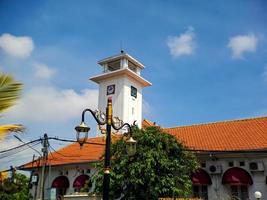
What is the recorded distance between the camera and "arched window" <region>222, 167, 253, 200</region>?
63.1ft

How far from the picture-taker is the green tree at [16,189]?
2392cm

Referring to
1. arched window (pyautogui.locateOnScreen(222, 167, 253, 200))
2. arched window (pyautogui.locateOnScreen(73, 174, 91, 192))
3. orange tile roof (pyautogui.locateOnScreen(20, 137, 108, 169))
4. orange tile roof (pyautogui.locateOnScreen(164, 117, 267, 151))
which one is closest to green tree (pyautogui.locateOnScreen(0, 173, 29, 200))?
orange tile roof (pyautogui.locateOnScreen(20, 137, 108, 169))

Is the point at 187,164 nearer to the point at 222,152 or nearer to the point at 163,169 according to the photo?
the point at 163,169

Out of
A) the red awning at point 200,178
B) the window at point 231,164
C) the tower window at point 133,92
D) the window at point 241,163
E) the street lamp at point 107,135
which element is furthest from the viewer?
the tower window at point 133,92

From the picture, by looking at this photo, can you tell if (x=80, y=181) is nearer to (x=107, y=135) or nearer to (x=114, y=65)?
(x=107, y=135)

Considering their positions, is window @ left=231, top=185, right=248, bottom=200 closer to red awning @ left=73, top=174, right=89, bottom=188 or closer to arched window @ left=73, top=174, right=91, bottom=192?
arched window @ left=73, top=174, right=91, bottom=192

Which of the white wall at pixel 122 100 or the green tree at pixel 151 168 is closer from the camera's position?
the green tree at pixel 151 168

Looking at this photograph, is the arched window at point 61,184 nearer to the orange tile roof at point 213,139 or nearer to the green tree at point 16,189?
the orange tile roof at point 213,139

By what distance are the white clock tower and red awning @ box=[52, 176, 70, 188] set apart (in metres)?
11.6

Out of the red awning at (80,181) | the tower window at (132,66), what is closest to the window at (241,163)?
the red awning at (80,181)

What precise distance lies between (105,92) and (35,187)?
46.9 ft

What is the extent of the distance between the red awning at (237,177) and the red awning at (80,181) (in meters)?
10.5

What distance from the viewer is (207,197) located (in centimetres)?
2050

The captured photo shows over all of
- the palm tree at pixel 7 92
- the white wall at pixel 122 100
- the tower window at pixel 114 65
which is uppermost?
the tower window at pixel 114 65
